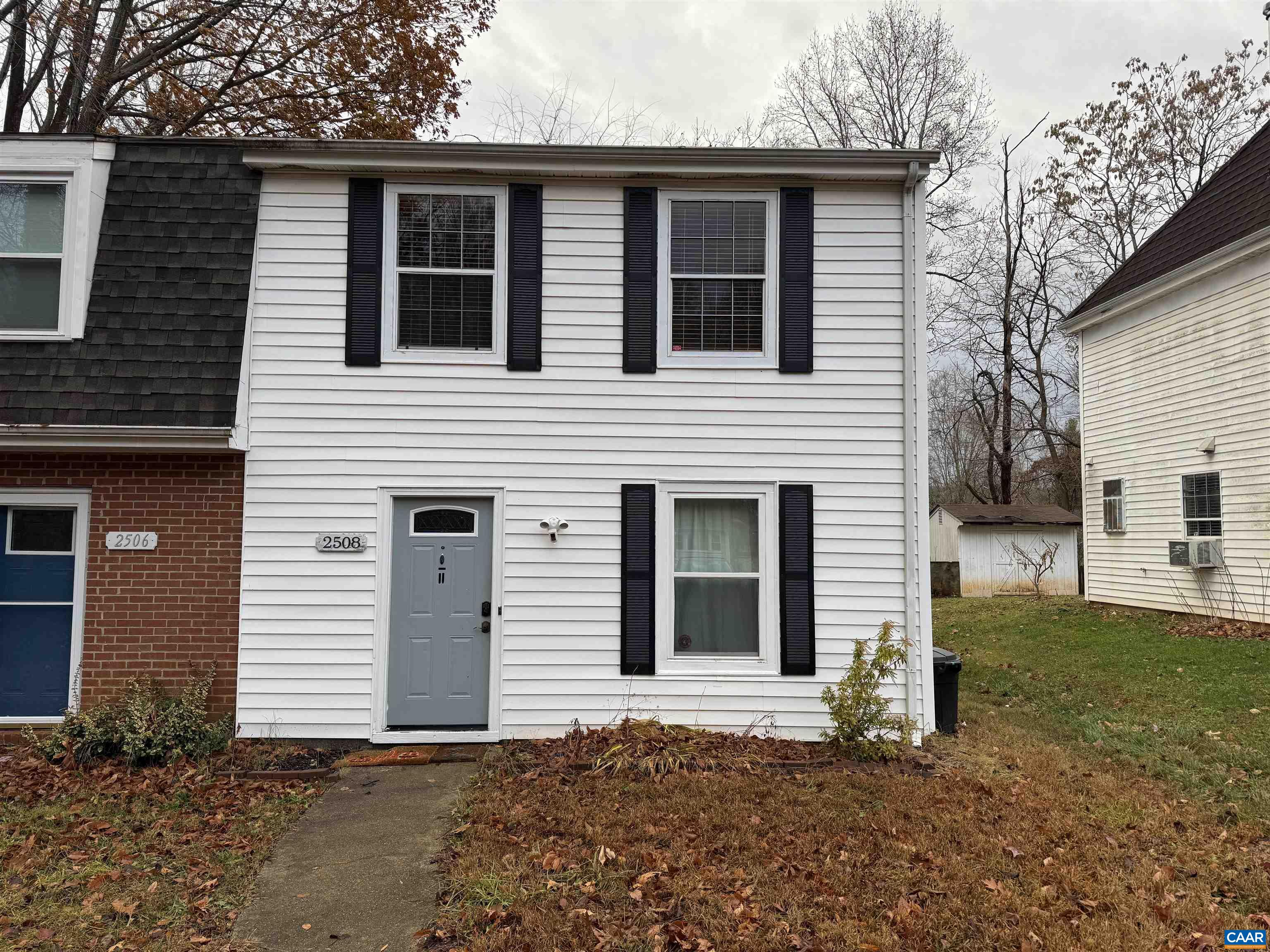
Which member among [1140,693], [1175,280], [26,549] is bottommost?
[1140,693]

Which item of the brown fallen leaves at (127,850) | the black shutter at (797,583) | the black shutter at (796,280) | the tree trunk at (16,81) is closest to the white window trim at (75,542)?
the brown fallen leaves at (127,850)

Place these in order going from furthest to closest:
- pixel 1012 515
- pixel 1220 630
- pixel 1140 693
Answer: pixel 1012 515
pixel 1220 630
pixel 1140 693

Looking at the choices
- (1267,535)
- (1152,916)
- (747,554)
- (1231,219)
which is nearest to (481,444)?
(747,554)

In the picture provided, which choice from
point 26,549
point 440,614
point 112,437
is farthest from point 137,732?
point 440,614

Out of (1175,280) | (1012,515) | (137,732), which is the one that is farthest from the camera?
(1012,515)

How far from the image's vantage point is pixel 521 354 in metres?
7.29

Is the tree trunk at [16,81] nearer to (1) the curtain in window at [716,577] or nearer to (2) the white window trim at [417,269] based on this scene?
(2) the white window trim at [417,269]

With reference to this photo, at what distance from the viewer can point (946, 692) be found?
7684 mm

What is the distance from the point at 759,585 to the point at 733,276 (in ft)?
9.82

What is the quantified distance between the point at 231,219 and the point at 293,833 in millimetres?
5394

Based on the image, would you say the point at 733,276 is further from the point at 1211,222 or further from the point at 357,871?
the point at 1211,222

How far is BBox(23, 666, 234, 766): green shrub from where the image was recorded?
6.39 meters

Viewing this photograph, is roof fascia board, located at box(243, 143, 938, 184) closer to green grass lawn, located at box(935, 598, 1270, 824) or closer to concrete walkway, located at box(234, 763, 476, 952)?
concrete walkway, located at box(234, 763, 476, 952)

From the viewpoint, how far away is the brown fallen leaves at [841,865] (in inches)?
157
